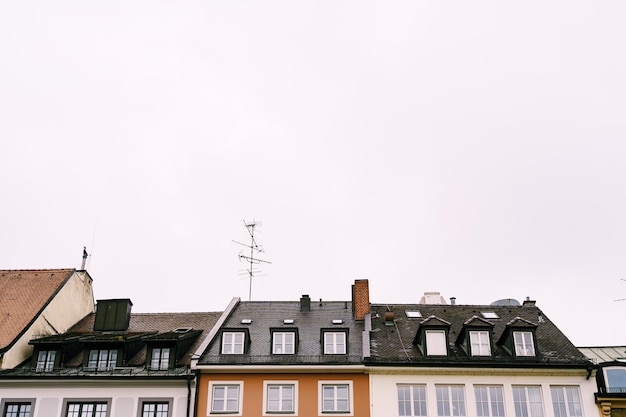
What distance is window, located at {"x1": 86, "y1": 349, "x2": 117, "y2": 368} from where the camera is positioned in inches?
1439

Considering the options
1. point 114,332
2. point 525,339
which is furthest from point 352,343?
point 114,332

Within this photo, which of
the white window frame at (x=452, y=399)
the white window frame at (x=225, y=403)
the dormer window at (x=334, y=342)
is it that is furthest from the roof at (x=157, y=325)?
the white window frame at (x=452, y=399)

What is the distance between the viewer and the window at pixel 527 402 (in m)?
34.8

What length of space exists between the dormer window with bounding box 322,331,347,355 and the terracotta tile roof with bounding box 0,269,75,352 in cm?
1711

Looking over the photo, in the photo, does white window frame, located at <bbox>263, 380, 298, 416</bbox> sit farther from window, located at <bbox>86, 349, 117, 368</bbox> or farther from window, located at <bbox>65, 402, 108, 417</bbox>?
window, located at <bbox>86, 349, 117, 368</bbox>

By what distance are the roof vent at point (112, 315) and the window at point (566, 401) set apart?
83.1ft

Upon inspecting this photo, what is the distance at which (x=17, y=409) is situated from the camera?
3497 cm

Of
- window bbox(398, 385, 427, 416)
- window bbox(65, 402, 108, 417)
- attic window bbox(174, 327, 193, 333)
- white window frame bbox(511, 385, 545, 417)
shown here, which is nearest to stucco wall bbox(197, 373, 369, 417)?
window bbox(398, 385, 427, 416)

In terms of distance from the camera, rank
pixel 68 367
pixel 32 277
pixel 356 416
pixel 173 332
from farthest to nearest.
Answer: pixel 32 277 < pixel 173 332 < pixel 68 367 < pixel 356 416

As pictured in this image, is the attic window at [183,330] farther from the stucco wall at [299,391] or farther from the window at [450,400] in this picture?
the window at [450,400]

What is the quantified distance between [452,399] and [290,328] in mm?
9460

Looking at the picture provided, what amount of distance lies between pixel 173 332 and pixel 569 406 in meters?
22.2

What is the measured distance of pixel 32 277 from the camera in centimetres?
4347

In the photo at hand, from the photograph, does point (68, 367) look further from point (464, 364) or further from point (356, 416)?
point (464, 364)
